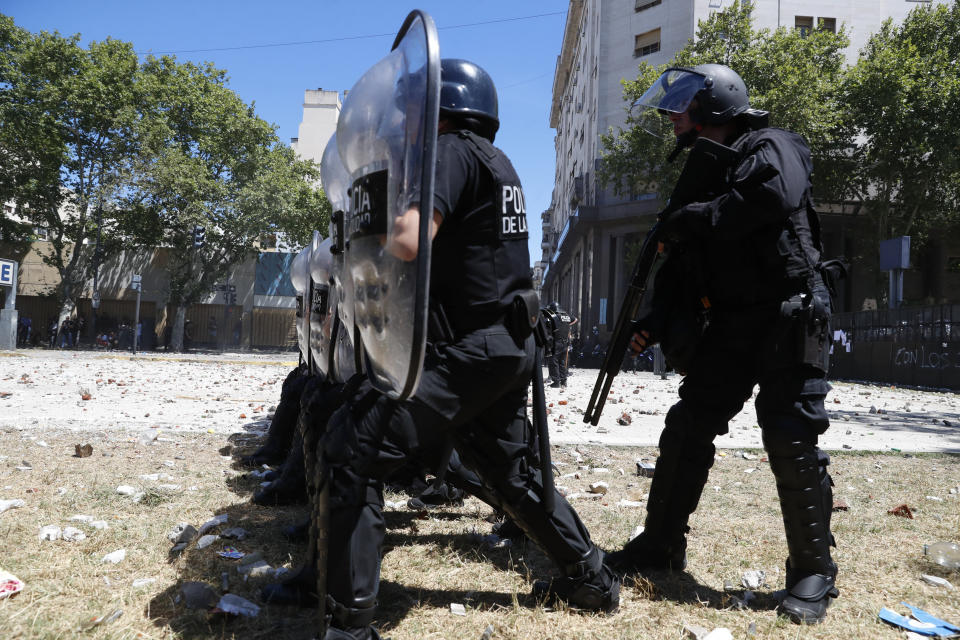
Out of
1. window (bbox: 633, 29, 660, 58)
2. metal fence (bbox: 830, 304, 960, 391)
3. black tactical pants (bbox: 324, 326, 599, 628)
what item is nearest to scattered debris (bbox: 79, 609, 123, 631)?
black tactical pants (bbox: 324, 326, 599, 628)

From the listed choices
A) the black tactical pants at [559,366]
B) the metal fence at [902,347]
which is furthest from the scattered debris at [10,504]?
the metal fence at [902,347]

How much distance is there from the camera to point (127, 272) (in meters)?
36.8

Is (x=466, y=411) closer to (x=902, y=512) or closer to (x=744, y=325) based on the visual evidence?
(x=744, y=325)

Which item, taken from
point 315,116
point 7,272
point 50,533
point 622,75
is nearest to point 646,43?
point 622,75

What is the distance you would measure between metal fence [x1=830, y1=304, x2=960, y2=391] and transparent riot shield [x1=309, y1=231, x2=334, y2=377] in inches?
673

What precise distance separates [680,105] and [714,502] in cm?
234

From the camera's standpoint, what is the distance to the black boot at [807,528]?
7.55ft

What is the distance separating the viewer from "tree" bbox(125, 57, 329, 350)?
28.3 meters

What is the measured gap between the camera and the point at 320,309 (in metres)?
3.53

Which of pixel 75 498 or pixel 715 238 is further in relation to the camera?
pixel 75 498

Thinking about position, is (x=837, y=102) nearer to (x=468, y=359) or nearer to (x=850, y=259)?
(x=850, y=259)

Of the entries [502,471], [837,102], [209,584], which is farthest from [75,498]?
[837,102]

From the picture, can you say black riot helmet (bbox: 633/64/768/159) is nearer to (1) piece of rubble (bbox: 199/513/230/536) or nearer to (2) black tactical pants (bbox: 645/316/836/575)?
(2) black tactical pants (bbox: 645/316/836/575)

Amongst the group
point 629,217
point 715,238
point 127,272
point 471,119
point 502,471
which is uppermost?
point 629,217
